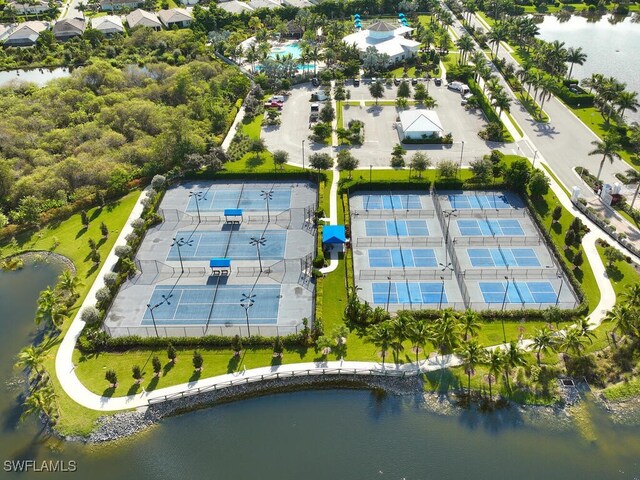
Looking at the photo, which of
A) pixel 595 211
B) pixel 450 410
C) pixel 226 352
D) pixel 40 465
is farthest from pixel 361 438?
pixel 595 211

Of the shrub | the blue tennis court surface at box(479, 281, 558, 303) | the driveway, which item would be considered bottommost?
the blue tennis court surface at box(479, 281, 558, 303)

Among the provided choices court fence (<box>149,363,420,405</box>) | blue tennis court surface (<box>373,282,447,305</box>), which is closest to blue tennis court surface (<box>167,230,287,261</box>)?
blue tennis court surface (<box>373,282,447,305</box>)

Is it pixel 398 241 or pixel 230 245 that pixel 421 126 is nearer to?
pixel 398 241

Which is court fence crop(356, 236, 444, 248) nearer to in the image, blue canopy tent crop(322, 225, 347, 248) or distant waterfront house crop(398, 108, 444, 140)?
blue canopy tent crop(322, 225, 347, 248)

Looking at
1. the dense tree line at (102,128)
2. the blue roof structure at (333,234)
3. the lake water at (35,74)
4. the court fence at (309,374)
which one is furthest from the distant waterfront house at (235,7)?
the court fence at (309,374)

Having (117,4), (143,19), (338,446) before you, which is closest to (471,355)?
(338,446)

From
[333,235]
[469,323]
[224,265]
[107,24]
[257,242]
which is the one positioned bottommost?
[257,242]
